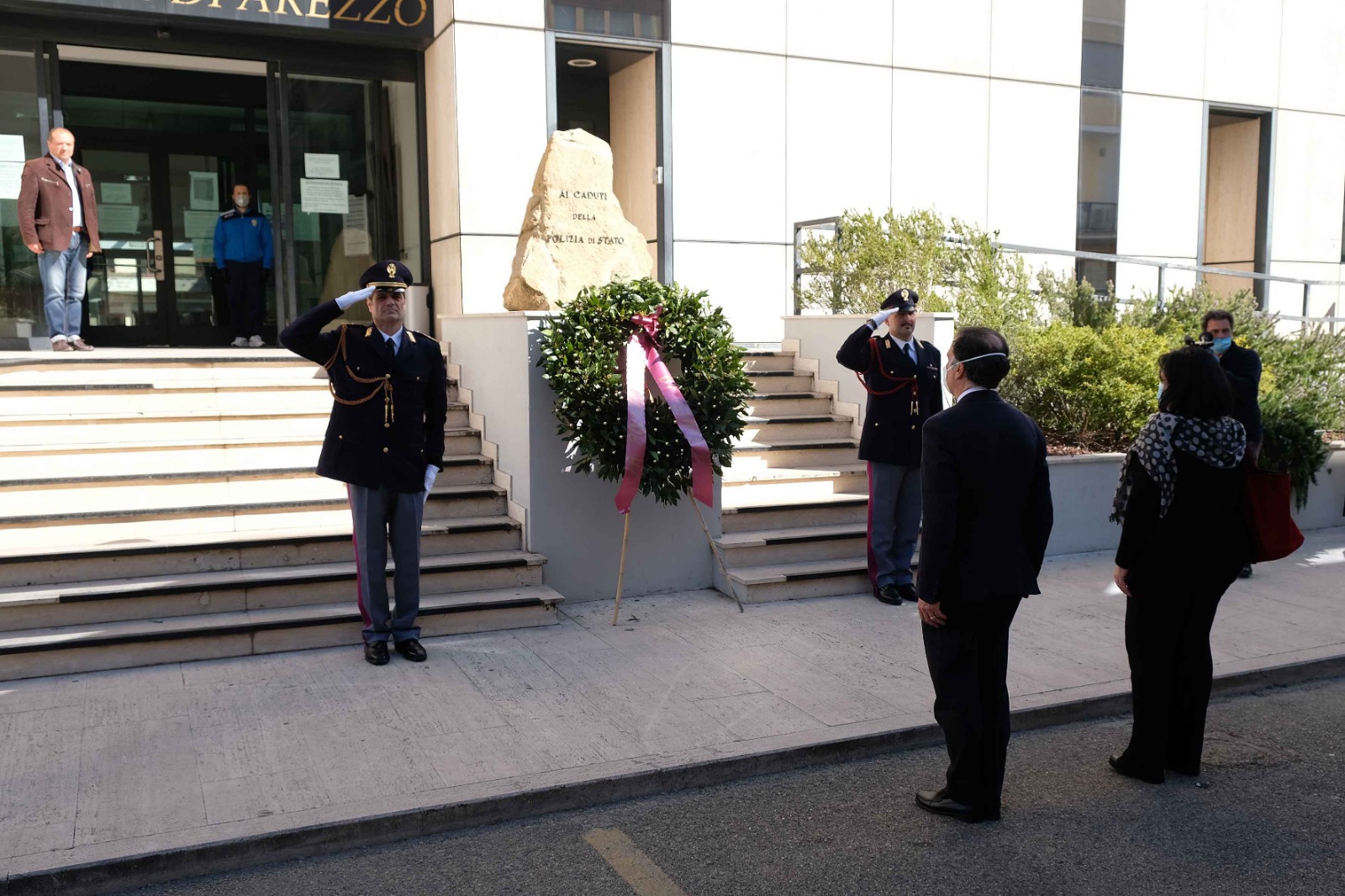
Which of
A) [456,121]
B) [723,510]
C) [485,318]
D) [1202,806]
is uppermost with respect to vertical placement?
[456,121]

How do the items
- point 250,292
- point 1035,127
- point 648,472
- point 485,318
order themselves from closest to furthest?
point 648,472 → point 485,318 → point 250,292 → point 1035,127

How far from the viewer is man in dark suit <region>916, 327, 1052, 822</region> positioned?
14.3 feet

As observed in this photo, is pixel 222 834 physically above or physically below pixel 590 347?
below

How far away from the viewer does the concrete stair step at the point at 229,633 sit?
6.09m

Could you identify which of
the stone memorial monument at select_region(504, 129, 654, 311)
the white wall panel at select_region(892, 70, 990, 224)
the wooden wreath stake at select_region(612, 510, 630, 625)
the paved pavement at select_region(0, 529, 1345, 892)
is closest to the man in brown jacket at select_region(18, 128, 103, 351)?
the stone memorial monument at select_region(504, 129, 654, 311)

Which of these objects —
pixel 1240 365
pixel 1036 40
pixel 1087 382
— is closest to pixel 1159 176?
pixel 1036 40

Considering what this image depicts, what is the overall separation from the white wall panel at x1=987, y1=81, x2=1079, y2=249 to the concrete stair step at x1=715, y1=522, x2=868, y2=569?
6.53 m

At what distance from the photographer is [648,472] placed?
7340 millimetres

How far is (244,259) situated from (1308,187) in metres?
→ 14.1

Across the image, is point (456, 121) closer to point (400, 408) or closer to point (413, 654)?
point (400, 408)

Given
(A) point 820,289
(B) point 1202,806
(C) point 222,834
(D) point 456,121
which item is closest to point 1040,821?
(B) point 1202,806

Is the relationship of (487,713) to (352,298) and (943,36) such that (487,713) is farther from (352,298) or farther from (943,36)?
(943,36)

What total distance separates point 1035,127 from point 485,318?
8.58 metres

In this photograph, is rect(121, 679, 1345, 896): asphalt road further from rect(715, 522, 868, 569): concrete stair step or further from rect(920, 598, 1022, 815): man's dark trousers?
rect(715, 522, 868, 569): concrete stair step
